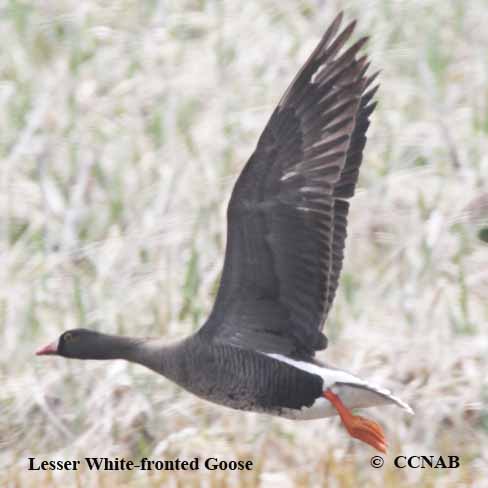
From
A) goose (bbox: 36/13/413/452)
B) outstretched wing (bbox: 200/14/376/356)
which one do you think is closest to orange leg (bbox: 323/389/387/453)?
goose (bbox: 36/13/413/452)

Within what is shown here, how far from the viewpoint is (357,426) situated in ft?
19.2

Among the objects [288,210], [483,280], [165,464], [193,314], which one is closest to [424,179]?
[483,280]

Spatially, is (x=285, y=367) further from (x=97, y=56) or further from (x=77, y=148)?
(x=97, y=56)

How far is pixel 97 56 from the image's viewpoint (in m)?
9.33

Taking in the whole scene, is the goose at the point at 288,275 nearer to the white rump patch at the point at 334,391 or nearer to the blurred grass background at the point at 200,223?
the white rump patch at the point at 334,391

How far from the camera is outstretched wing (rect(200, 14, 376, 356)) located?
5367mm

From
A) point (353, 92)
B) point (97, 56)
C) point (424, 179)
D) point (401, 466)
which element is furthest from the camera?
point (97, 56)

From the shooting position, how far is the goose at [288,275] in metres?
5.38

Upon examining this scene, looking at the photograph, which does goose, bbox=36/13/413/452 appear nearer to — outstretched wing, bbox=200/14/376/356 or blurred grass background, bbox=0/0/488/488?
outstretched wing, bbox=200/14/376/356

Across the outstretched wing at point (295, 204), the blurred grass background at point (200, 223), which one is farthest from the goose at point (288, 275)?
the blurred grass background at point (200, 223)

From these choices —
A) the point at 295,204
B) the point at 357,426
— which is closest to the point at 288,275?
the point at 295,204

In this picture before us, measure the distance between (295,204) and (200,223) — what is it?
2586 mm

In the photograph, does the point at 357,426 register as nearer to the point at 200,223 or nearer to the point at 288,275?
the point at 288,275

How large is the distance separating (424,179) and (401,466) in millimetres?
1823
